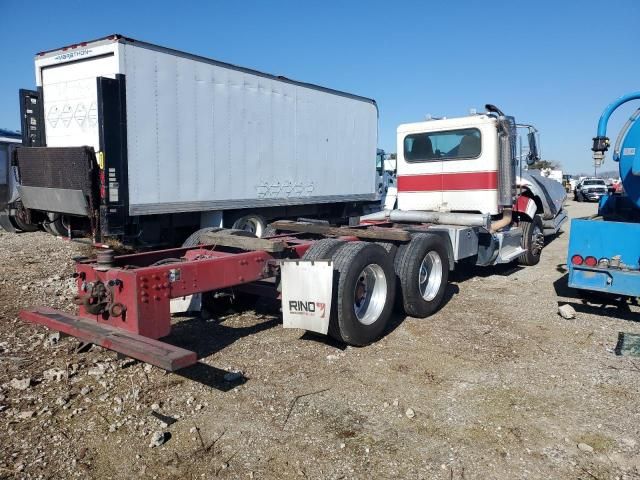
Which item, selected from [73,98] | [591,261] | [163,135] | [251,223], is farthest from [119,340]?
[251,223]

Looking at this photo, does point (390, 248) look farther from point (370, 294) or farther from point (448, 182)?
point (448, 182)

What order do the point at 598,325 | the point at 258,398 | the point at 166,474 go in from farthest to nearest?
the point at 598,325 → the point at 258,398 → the point at 166,474

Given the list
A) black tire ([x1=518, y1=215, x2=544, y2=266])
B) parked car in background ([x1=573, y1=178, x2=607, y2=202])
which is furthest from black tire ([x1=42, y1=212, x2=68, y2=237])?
parked car in background ([x1=573, y1=178, x2=607, y2=202])

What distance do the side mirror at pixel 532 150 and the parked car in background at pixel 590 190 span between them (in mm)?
31002

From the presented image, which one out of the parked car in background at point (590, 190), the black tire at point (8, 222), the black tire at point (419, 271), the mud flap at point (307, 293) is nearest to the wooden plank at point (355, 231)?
the black tire at point (419, 271)

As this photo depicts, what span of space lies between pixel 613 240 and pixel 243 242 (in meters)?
4.11

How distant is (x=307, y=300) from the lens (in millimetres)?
4566

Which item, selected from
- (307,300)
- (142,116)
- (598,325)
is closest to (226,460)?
(307,300)

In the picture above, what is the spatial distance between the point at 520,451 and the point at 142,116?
21.8 ft

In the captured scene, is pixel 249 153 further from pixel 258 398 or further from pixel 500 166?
pixel 258 398

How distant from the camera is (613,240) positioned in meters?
5.85

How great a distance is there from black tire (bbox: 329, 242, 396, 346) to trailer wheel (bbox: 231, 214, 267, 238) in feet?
15.3

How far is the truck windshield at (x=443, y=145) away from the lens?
8.15 metres

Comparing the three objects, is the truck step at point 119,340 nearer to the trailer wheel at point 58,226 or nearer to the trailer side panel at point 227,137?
the trailer side panel at point 227,137
